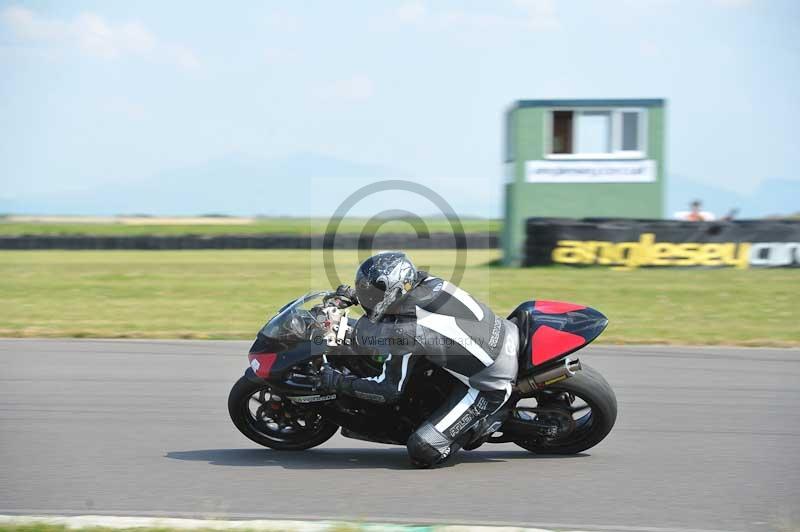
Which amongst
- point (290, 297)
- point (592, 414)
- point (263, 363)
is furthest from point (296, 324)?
point (290, 297)

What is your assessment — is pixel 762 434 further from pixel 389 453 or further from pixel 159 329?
pixel 159 329

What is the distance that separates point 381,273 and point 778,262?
15.4m

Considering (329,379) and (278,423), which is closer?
(329,379)

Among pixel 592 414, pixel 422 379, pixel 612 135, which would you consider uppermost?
pixel 612 135

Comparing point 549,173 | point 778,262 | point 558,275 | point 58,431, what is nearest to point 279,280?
point 558,275

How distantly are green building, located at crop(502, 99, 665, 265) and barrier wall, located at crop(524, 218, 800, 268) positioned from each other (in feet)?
9.50

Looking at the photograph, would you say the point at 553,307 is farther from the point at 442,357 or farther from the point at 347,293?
the point at 347,293

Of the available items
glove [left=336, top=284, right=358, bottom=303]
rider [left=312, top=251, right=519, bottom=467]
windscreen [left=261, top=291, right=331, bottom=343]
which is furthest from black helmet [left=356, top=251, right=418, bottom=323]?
windscreen [left=261, top=291, right=331, bottom=343]

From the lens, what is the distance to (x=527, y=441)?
5703 millimetres

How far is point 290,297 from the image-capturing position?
51.5 feet

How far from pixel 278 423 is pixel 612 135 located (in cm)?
1746

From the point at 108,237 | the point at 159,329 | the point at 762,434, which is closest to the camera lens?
the point at 762,434

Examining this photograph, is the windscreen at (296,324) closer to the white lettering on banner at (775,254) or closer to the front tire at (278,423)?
the front tire at (278,423)

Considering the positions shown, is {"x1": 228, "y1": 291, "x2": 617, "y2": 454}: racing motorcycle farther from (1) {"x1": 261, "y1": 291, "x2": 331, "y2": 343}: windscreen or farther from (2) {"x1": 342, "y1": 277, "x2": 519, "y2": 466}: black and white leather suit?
(2) {"x1": 342, "y1": 277, "x2": 519, "y2": 466}: black and white leather suit
